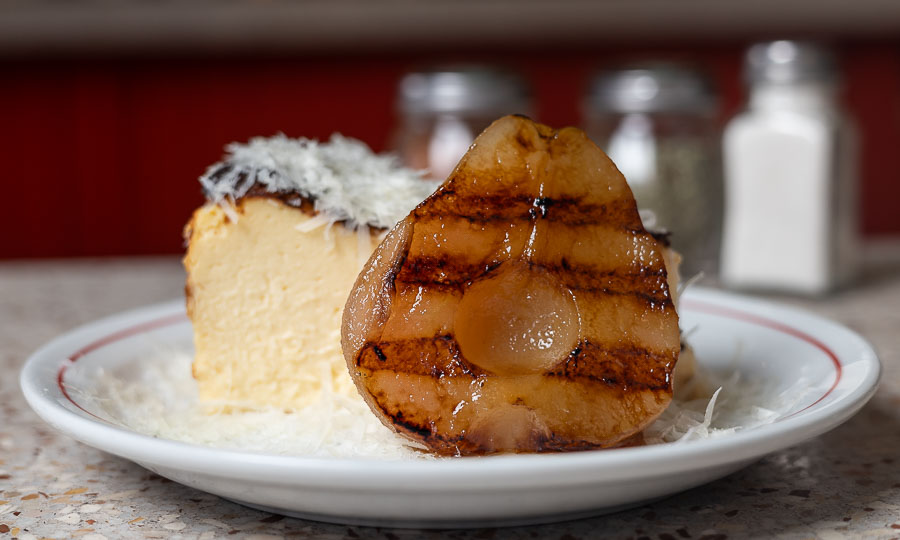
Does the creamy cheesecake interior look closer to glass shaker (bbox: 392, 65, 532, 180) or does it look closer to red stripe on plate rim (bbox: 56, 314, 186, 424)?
red stripe on plate rim (bbox: 56, 314, 186, 424)

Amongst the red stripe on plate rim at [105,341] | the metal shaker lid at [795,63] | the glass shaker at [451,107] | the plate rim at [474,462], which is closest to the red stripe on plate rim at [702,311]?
the red stripe on plate rim at [105,341]

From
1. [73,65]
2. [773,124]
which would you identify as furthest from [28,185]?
[773,124]

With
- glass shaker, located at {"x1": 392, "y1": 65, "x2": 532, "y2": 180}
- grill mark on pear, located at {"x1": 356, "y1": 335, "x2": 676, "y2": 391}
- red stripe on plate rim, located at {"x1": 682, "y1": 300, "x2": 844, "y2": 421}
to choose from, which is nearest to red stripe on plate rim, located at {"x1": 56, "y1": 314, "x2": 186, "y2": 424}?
grill mark on pear, located at {"x1": 356, "y1": 335, "x2": 676, "y2": 391}

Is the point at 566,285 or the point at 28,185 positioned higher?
the point at 566,285

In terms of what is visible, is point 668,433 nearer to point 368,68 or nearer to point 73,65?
point 368,68

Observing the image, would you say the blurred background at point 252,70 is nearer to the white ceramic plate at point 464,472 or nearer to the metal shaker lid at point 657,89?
the metal shaker lid at point 657,89

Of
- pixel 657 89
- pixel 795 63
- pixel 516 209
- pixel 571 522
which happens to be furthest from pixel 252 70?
pixel 571 522
